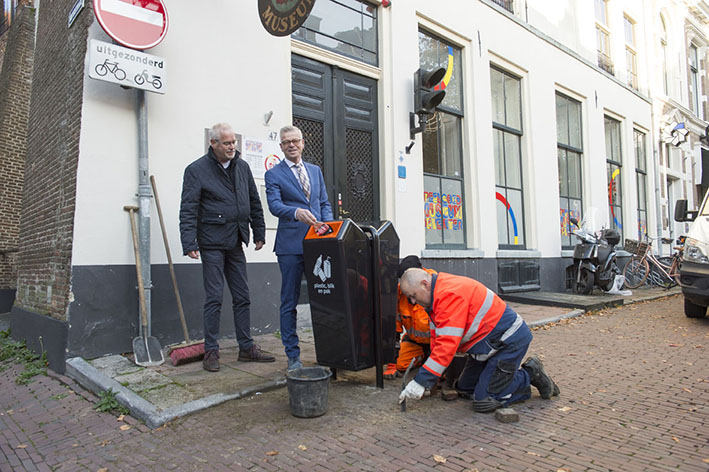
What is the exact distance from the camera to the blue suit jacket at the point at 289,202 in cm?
388

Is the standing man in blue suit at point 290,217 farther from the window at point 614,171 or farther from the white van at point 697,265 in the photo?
the window at point 614,171

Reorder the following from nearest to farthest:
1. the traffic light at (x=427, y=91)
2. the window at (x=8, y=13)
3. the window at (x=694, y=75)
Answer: the traffic light at (x=427, y=91) → the window at (x=8, y=13) → the window at (x=694, y=75)

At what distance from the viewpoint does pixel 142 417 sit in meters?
3.21

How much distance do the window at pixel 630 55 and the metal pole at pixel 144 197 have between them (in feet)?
47.4

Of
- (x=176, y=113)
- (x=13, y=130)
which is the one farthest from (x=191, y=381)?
(x=13, y=130)

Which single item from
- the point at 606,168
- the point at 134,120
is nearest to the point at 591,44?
the point at 606,168

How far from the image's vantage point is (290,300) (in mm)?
3875

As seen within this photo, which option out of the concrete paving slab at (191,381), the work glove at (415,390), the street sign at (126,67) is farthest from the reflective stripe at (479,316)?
the street sign at (126,67)

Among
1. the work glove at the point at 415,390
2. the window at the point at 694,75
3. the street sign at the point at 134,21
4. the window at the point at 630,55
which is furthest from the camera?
the window at the point at 694,75

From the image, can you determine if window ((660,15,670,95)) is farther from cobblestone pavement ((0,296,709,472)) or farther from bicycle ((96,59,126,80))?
bicycle ((96,59,126,80))

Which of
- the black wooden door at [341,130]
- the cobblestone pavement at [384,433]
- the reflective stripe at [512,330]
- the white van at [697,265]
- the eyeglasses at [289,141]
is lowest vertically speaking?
the cobblestone pavement at [384,433]

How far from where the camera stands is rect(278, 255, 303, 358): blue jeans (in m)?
3.85

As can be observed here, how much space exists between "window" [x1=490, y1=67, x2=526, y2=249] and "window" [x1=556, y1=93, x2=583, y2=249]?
160 centimetres

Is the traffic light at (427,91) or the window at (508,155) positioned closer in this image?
the traffic light at (427,91)
